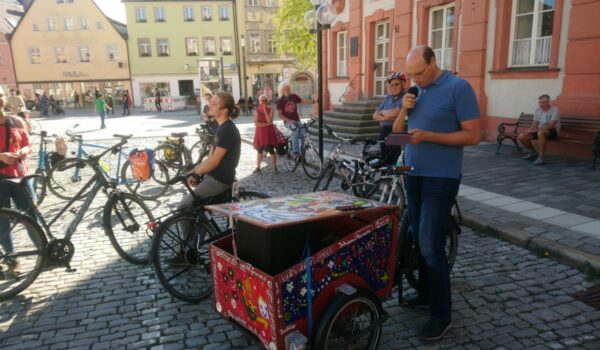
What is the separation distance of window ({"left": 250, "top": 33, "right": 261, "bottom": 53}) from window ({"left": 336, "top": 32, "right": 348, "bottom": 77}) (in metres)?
29.7

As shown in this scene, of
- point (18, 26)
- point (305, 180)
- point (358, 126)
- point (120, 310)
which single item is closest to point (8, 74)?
point (18, 26)

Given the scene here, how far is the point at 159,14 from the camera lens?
4447 cm

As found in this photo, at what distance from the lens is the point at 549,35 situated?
9562 mm

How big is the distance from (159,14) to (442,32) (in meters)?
38.8

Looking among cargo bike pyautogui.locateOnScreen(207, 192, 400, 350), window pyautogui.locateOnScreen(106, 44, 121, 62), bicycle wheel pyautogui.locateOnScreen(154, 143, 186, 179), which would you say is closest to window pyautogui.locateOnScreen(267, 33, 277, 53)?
A: window pyautogui.locateOnScreen(106, 44, 121, 62)

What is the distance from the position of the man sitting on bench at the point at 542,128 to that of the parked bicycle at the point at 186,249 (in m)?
7.07

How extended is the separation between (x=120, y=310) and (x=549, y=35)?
395 inches

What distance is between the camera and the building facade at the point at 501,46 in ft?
28.5

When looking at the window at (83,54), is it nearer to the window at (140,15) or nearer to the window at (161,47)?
the window at (140,15)

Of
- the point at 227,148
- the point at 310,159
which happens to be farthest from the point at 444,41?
the point at 227,148

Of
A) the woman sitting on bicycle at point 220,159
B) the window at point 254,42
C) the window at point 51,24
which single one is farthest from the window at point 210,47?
the woman sitting on bicycle at point 220,159

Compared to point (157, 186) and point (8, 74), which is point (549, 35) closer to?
point (157, 186)

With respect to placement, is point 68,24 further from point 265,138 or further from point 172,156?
point 265,138

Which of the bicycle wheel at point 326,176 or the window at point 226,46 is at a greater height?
the window at point 226,46
